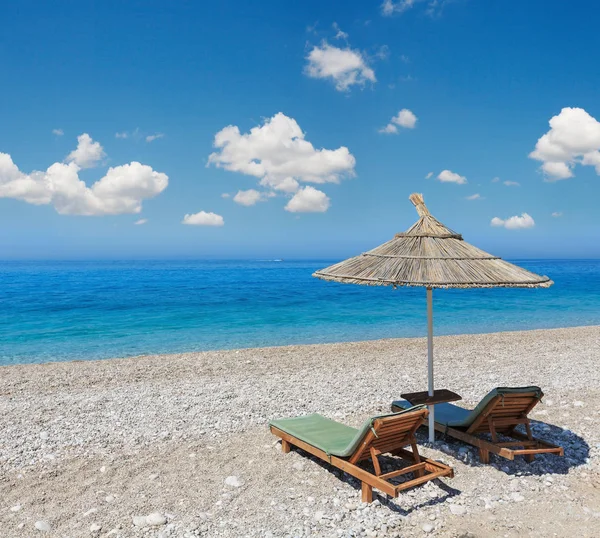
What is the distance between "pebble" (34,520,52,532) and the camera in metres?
3.93

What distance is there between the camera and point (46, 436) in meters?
5.89

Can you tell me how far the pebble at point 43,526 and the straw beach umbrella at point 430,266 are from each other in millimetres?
3282

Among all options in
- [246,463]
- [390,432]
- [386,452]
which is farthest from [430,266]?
[246,463]

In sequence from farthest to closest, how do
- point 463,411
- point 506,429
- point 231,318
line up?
point 231,318 → point 463,411 → point 506,429

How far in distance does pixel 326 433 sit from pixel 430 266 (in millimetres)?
2010

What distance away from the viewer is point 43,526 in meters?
3.96

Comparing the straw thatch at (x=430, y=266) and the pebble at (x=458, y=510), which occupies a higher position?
the straw thatch at (x=430, y=266)

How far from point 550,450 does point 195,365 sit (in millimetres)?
7065

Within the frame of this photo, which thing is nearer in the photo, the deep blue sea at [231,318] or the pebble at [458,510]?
the pebble at [458,510]

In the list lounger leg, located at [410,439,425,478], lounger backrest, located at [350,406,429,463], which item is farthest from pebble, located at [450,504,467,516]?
lounger backrest, located at [350,406,429,463]

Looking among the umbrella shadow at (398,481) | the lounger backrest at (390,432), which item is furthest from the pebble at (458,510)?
the lounger backrest at (390,432)

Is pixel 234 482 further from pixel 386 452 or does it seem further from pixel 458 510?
pixel 458 510

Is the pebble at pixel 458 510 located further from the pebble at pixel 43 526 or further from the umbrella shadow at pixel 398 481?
the pebble at pixel 43 526

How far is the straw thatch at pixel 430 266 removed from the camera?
470 cm
